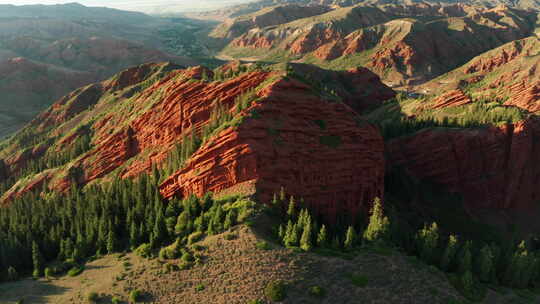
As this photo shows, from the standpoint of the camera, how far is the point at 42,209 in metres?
82.7

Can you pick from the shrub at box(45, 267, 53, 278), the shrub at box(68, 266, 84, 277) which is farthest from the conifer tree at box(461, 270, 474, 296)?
the shrub at box(45, 267, 53, 278)

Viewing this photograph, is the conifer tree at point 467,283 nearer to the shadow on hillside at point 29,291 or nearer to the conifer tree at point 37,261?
the shadow on hillside at point 29,291

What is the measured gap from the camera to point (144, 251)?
59.6 m

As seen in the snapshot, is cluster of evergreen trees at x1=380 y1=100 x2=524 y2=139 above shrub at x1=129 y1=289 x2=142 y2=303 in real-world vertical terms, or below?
above

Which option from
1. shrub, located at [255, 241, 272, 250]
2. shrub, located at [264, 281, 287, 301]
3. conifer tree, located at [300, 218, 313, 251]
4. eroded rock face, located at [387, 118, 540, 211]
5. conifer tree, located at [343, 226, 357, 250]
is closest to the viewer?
shrub, located at [264, 281, 287, 301]

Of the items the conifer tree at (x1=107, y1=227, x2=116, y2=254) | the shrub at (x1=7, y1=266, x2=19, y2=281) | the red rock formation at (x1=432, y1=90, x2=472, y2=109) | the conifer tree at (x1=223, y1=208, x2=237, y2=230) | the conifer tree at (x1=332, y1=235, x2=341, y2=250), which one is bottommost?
the shrub at (x1=7, y1=266, x2=19, y2=281)

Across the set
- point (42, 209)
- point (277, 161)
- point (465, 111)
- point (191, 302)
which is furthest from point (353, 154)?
point (42, 209)

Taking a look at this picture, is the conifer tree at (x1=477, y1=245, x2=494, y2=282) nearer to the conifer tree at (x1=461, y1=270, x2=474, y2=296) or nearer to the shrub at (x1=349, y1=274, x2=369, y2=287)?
the conifer tree at (x1=461, y1=270, x2=474, y2=296)

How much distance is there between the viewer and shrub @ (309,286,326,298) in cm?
4650

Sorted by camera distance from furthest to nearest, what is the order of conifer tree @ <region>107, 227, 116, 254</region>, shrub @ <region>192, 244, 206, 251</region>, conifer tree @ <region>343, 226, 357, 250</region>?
conifer tree @ <region>107, 227, 116, 254</region> < conifer tree @ <region>343, 226, 357, 250</region> < shrub @ <region>192, 244, 206, 251</region>

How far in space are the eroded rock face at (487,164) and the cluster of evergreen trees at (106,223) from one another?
68158 millimetres

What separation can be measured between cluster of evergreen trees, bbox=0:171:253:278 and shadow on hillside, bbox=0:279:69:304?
13.3 ft

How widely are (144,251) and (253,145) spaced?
88.6 ft

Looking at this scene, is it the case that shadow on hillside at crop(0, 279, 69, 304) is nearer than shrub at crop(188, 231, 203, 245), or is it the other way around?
shadow on hillside at crop(0, 279, 69, 304)
